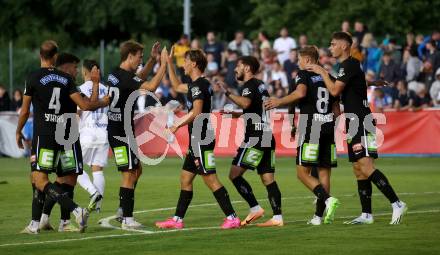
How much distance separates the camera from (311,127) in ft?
48.7

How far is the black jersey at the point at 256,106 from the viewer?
1485cm

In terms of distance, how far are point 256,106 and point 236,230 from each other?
5.54 ft

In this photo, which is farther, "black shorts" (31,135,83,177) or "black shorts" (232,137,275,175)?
"black shorts" (232,137,275,175)

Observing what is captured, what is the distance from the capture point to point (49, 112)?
14.2 m

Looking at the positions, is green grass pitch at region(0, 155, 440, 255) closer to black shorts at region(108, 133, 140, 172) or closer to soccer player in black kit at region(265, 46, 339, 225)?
soccer player in black kit at region(265, 46, 339, 225)

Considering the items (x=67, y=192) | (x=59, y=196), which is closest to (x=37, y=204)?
(x=67, y=192)

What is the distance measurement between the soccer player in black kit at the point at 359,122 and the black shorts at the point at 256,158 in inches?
42.1

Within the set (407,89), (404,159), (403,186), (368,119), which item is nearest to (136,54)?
(368,119)

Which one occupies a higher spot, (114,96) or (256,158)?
(114,96)

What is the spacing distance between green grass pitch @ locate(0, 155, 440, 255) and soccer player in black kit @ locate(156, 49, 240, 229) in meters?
0.27

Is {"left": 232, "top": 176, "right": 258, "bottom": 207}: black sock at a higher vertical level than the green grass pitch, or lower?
higher

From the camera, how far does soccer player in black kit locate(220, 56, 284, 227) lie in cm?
1487

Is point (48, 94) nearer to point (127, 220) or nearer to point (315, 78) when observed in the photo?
point (127, 220)

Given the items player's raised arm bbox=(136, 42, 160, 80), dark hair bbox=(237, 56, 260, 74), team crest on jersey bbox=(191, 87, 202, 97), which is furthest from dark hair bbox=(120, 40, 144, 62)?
dark hair bbox=(237, 56, 260, 74)
